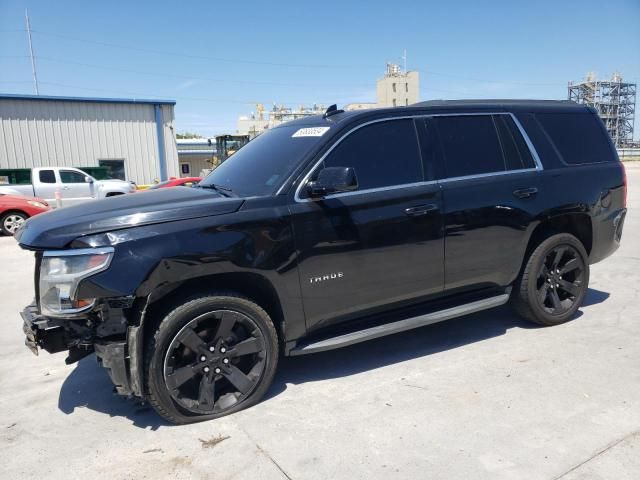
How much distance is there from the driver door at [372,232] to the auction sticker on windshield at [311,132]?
18 centimetres

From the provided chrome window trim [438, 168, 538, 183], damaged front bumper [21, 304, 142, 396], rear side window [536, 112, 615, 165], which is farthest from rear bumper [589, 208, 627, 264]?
damaged front bumper [21, 304, 142, 396]

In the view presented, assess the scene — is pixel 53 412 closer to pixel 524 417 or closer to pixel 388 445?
pixel 388 445

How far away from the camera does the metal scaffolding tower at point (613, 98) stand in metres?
91.7

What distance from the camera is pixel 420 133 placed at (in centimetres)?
386

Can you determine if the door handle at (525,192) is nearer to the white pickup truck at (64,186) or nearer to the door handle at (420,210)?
the door handle at (420,210)

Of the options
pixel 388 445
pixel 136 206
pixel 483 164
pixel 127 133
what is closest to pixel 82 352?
pixel 136 206

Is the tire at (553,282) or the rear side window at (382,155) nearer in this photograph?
the rear side window at (382,155)

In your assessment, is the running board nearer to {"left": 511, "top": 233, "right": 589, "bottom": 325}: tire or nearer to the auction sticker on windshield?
{"left": 511, "top": 233, "right": 589, "bottom": 325}: tire

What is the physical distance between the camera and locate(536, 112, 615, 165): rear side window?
453 cm

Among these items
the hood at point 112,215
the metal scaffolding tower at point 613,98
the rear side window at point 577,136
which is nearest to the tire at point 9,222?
the hood at point 112,215

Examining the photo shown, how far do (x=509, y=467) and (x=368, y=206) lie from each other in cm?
185

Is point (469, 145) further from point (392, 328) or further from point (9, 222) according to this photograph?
point (9, 222)

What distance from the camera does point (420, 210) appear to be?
3.68 meters

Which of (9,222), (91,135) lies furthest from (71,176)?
(91,135)
